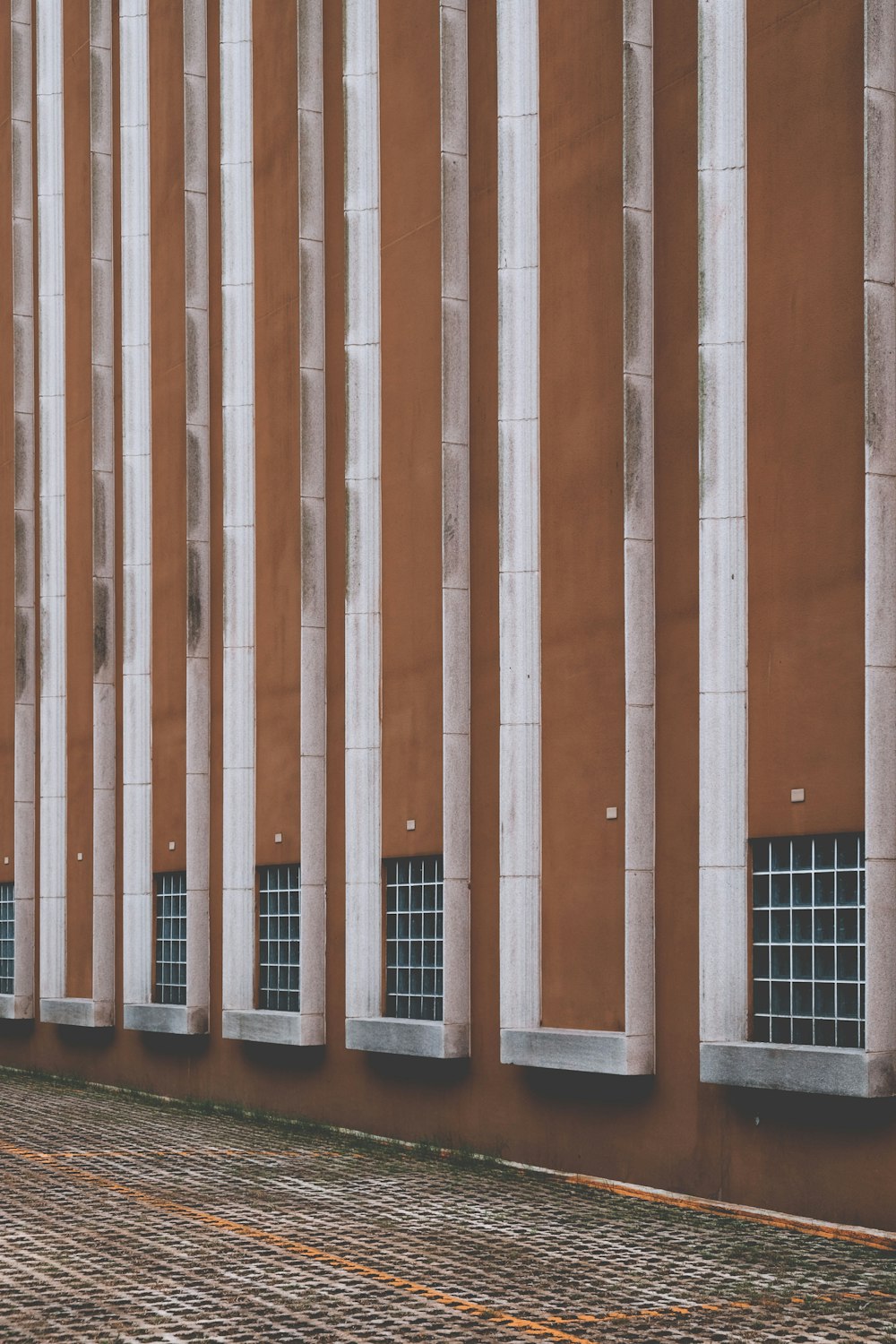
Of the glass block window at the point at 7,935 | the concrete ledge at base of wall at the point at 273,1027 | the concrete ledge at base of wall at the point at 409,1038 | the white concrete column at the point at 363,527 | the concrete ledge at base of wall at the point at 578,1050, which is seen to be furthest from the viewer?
the glass block window at the point at 7,935

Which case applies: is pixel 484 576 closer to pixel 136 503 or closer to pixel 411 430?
→ pixel 411 430

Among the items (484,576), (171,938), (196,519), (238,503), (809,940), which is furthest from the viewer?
(171,938)

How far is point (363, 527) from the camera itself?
78.8ft

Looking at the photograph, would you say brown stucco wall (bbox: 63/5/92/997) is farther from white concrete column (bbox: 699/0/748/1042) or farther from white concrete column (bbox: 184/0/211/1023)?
white concrete column (bbox: 699/0/748/1042)

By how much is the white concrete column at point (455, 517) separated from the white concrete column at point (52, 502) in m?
13.3

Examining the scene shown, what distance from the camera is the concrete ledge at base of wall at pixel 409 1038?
21.8m

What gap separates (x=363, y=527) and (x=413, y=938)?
507 cm

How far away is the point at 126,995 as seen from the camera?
30391 mm

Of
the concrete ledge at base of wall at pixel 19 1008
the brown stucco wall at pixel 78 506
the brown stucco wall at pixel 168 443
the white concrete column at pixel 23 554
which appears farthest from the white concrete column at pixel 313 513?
the concrete ledge at base of wall at pixel 19 1008

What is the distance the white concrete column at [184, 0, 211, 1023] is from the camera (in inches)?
1117

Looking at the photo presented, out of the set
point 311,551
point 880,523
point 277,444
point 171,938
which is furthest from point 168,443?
point 880,523

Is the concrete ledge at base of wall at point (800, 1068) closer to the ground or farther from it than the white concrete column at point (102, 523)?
closer to the ground

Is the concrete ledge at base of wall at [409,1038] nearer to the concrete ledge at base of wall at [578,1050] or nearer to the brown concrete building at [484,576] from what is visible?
the brown concrete building at [484,576]

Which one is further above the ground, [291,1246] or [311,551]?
[311,551]
